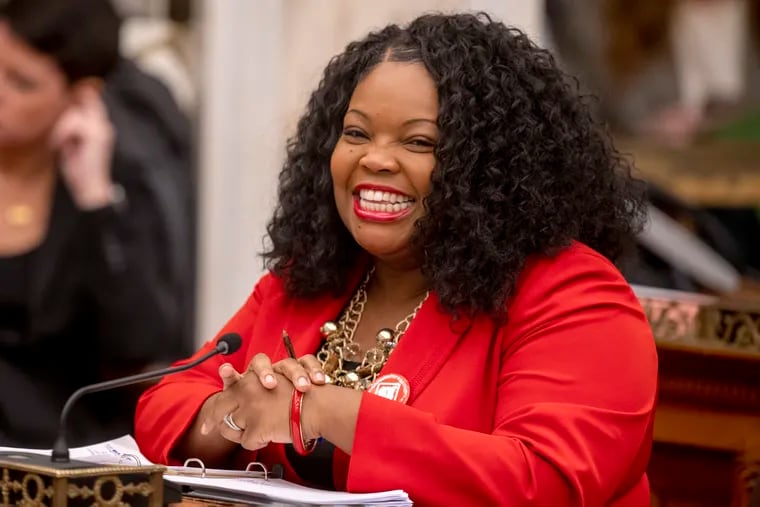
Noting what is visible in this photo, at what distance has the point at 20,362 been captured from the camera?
5.09m

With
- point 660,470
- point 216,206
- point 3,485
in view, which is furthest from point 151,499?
point 216,206

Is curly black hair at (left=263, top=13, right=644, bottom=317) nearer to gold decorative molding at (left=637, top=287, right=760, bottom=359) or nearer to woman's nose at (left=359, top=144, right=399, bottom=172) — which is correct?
woman's nose at (left=359, top=144, right=399, bottom=172)

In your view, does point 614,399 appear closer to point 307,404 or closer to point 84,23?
point 307,404

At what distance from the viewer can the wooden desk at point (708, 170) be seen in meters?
8.09

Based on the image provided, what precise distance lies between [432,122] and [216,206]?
11.4ft

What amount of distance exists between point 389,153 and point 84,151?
9.38 feet

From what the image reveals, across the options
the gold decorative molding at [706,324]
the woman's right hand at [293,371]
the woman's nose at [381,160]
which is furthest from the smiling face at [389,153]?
the gold decorative molding at [706,324]

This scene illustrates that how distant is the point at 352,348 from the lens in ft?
9.58

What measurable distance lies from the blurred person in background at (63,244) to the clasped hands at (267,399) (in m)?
2.40

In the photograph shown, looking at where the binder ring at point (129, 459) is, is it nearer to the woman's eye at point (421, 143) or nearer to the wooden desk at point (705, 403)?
the woman's eye at point (421, 143)

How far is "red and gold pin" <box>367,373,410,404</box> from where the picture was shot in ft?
8.89

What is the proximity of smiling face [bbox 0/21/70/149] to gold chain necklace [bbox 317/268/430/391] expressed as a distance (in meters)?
2.56

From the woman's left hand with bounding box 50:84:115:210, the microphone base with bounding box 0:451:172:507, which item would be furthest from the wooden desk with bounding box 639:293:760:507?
the woman's left hand with bounding box 50:84:115:210

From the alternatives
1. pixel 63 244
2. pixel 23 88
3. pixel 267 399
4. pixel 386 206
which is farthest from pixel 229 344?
pixel 23 88
